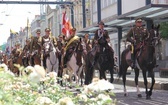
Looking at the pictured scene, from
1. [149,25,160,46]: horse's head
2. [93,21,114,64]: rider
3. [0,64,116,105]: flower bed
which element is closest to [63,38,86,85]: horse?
[93,21,114,64]: rider

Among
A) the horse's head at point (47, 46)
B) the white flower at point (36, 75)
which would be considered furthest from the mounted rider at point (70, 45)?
the white flower at point (36, 75)

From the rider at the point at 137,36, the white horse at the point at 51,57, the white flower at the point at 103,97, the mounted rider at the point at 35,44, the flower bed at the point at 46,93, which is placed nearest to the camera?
the flower bed at the point at 46,93

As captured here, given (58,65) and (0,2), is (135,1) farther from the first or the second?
(58,65)

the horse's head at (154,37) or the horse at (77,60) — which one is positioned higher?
the horse's head at (154,37)

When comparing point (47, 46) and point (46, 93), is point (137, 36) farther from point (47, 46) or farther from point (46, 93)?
point (46, 93)

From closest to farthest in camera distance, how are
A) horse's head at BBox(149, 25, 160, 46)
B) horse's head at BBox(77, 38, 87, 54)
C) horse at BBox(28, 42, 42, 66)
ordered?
horse's head at BBox(149, 25, 160, 46) → horse's head at BBox(77, 38, 87, 54) → horse at BBox(28, 42, 42, 66)

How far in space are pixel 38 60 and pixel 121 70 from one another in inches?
155

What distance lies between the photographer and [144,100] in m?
12.6

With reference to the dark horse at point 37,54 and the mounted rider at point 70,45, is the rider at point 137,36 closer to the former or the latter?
the mounted rider at point 70,45

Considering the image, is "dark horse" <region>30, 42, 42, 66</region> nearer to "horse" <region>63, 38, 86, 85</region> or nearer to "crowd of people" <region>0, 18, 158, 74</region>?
"crowd of people" <region>0, 18, 158, 74</region>

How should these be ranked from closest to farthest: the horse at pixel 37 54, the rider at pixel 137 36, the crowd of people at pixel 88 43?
the rider at pixel 137 36 < the crowd of people at pixel 88 43 < the horse at pixel 37 54

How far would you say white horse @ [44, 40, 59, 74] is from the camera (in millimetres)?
16703

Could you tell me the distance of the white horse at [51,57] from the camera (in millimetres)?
16703

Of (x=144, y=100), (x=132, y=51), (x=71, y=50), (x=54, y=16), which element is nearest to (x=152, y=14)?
(x=71, y=50)
